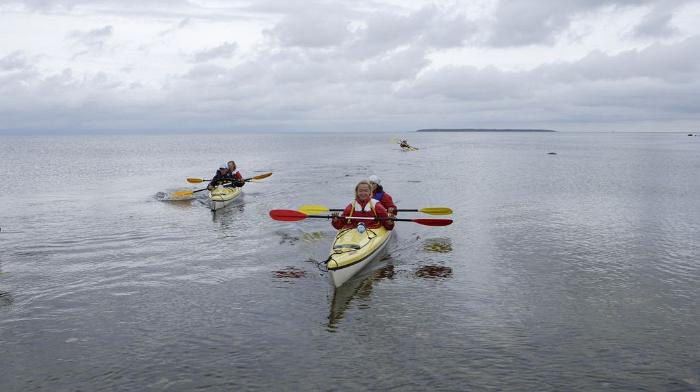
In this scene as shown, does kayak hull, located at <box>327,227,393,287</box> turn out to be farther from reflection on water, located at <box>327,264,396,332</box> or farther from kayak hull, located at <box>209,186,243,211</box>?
kayak hull, located at <box>209,186,243,211</box>

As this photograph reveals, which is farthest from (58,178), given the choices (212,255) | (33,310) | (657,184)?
(657,184)

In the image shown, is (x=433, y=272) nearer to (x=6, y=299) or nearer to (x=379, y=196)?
(x=379, y=196)

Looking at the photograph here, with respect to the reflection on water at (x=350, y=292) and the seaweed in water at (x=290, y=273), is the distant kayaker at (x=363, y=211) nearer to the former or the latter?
the reflection on water at (x=350, y=292)

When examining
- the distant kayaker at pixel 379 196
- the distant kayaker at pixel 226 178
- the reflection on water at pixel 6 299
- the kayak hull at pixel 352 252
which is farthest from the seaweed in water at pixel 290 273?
the distant kayaker at pixel 226 178

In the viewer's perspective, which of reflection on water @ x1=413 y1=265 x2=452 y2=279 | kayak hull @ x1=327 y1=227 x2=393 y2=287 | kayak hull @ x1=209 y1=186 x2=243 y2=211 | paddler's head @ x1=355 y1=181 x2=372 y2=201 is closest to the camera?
kayak hull @ x1=327 y1=227 x2=393 y2=287

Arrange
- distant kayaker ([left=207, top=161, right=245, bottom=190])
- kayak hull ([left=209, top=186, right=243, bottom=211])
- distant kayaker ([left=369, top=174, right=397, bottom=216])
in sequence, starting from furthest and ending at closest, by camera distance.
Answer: distant kayaker ([left=207, top=161, right=245, bottom=190]) → kayak hull ([left=209, top=186, right=243, bottom=211]) → distant kayaker ([left=369, top=174, right=397, bottom=216])

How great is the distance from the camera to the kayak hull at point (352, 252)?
13.0m

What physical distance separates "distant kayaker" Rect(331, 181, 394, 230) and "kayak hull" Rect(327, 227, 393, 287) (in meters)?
0.30

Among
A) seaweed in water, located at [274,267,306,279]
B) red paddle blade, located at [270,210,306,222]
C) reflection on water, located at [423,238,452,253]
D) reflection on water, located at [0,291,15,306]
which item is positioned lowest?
reflection on water, located at [423,238,452,253]

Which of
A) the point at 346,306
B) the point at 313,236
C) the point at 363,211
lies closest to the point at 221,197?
the point at 313,236

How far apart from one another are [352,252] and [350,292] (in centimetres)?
123

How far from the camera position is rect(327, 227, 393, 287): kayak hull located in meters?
13.0

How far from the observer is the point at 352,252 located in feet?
45.1

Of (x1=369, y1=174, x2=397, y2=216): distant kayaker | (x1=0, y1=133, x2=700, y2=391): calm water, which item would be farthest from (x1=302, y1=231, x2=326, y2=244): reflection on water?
(x1=369, y1=174, x2=397, y2=216): distant kayaker
